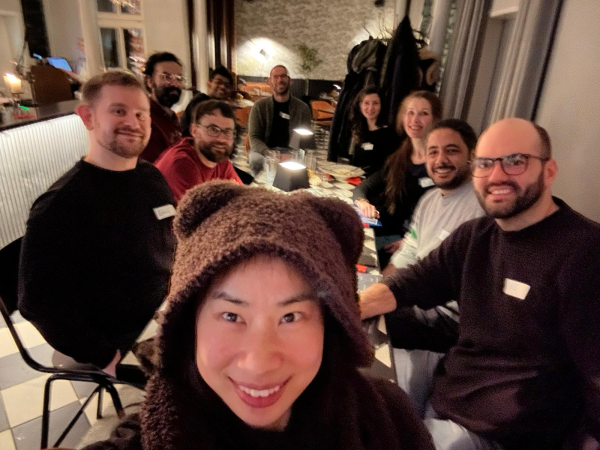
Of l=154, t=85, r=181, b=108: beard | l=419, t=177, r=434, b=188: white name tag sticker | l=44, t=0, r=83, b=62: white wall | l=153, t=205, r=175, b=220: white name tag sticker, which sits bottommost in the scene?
l=153, t=205, r=175, b=220: white name tag sticker

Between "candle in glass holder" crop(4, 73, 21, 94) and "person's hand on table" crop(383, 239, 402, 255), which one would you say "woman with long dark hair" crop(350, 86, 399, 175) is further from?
"candle in glass holder" crop(4, 73, 21, 94)

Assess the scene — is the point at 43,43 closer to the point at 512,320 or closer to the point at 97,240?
the point at 97,240

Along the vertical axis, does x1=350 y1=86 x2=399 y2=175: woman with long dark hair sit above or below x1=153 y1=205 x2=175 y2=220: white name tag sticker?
above

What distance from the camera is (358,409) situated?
655mm

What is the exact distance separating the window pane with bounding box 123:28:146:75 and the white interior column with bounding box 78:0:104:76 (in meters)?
0.93

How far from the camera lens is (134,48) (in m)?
8.09

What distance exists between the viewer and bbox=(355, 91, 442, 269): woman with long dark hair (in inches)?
88.1

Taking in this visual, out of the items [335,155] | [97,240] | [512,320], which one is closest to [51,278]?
[97,240]

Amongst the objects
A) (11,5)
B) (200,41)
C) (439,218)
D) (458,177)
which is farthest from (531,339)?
(11,5)


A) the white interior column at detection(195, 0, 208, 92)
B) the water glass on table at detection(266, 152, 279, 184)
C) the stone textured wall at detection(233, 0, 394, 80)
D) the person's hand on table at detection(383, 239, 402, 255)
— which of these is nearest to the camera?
the person's hand on table at detection(383, 239, 402, 255)

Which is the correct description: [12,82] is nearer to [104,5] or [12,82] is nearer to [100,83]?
[100,83]

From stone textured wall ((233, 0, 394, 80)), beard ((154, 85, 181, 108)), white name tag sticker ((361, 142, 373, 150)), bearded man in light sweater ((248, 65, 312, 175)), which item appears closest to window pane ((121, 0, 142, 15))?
stone textured wall ((233, 0, 394, 80))

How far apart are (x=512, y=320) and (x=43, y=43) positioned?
10611 mm

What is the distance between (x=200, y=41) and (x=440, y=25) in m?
5.74
